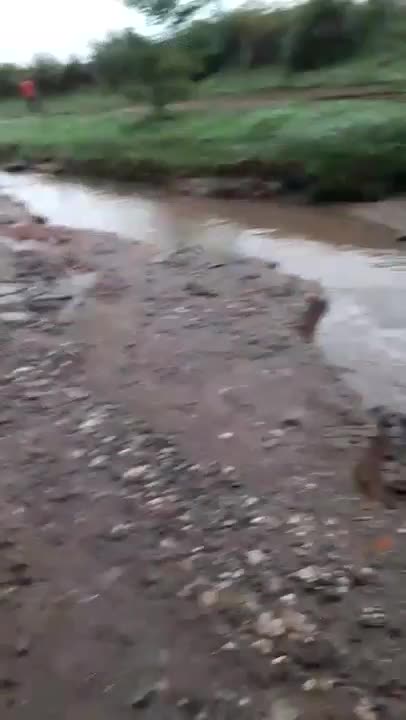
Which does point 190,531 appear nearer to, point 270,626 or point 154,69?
point 270,626

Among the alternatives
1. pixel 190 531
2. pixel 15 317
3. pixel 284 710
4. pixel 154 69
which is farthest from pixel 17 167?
pixel 284 710

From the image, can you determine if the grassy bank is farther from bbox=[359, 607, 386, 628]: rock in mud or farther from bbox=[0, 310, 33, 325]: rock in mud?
bbox=[359, 607, 386, 628]: rock in mud

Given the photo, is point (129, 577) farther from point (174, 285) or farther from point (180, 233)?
point (180, 233)

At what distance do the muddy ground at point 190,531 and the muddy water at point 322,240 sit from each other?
0.74 meters

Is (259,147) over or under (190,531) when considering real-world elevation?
over

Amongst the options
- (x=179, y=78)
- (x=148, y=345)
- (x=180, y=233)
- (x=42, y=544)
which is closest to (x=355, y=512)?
(x=42, y=544)

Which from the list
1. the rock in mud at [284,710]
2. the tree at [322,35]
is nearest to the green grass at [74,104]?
the tree at [322,35]

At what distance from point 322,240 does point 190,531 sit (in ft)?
28.5

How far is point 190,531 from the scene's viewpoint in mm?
4219

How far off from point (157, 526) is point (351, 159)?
11.6m

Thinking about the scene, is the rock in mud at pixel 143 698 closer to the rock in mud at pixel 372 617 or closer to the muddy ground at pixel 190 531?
the muddy ground at pixel 190 531

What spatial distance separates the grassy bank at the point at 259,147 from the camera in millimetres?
14445

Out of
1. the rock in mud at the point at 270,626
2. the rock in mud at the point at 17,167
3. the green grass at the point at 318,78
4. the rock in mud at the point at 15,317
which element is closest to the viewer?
the rock in mud at the point at 270,626

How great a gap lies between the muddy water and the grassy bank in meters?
0.76
